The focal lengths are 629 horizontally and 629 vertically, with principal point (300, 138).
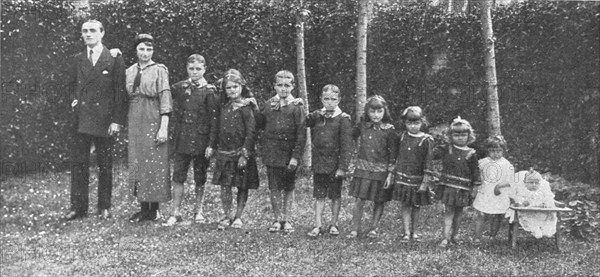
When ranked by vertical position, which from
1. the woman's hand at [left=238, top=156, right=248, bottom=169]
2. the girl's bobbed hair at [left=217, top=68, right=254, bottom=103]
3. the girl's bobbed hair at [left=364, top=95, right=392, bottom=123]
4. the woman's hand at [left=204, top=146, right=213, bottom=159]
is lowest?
the woman's hand at [left=238, top=156, right=248, bottom=169]

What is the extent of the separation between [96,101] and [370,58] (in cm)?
463

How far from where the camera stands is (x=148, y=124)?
6.96 m

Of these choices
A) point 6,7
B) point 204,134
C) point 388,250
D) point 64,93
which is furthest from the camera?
point 64,93

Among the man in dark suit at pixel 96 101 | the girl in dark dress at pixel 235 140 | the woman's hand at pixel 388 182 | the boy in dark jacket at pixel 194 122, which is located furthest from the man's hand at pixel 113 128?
the woman's hand at pixel 388 182

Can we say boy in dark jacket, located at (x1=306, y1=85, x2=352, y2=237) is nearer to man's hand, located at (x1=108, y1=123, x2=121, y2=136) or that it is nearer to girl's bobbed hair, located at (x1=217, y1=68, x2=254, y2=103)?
girl's bobbed hair, located at (x1=217, y1=68, x2=254, y2=103)

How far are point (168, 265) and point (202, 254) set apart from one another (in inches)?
15.5

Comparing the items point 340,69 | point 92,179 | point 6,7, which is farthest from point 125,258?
point 340,69

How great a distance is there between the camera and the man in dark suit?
6.99 metres

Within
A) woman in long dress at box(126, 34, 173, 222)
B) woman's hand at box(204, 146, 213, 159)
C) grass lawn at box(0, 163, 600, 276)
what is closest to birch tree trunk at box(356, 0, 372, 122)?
grass lawn at box(0, 163, 600, 276)

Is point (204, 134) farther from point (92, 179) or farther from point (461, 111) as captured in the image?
point (461, 111)

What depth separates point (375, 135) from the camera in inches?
→ 252

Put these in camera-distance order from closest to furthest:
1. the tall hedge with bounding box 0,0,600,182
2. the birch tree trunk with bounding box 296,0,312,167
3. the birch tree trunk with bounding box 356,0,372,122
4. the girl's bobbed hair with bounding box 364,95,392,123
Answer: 1. the girl's bobbed hair with bounding box 364,95,392,123
2. the birch tree trunk with bounding box 356,0,372,122
3. the tall hedge with bounding box 0,0,600,182
4. the birch tree trunk with bounding box 296,0,312,167

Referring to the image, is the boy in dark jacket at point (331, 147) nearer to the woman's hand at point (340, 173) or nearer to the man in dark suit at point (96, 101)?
the woman's hand at point (340, 173)

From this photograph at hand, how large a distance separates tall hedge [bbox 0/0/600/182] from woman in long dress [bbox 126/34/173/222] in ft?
8.79
